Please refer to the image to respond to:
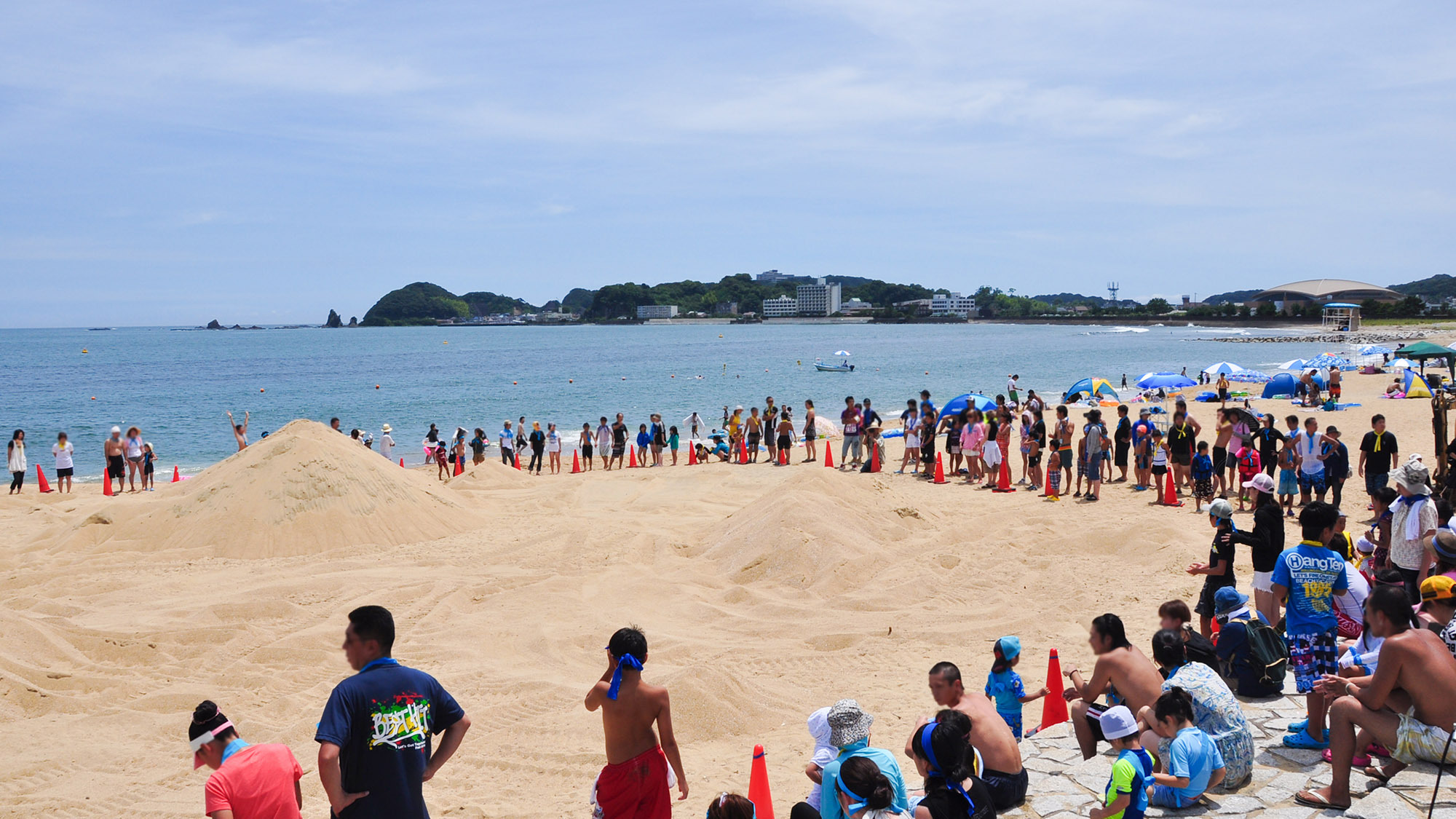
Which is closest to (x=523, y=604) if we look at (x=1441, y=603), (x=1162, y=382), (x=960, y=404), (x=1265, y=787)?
(x=1265, y=787)

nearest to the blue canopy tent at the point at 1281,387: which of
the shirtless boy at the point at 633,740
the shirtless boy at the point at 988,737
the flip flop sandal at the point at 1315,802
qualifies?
the flip flop sandal at the point at 1315,802

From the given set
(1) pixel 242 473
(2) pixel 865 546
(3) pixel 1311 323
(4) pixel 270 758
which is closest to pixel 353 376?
(1) pixel 242 473

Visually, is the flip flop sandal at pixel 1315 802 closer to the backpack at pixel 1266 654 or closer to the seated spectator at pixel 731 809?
the backpack at pixel 1266 654

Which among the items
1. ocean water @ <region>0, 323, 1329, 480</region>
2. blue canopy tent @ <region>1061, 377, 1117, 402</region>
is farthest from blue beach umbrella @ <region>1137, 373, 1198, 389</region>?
ocean water @ <region>0, 323, 1329, 480</region>

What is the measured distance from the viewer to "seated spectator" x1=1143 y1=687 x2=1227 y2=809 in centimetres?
459

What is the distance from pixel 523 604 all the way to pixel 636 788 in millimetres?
6748

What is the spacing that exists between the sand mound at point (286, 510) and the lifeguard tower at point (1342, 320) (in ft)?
318

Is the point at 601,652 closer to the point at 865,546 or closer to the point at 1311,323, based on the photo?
the point at 865,546

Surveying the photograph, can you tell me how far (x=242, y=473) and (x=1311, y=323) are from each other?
124260 millimetres

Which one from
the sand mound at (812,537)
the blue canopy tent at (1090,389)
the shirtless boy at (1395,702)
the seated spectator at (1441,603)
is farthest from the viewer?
the blue canopy tent at (1090,389)

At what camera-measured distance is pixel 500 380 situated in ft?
213

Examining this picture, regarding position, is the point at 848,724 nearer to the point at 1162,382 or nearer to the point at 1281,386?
the point at 1162,382

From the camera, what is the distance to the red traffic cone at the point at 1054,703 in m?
6.83

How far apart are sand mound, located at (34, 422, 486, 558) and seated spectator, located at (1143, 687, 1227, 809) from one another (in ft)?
38.1
